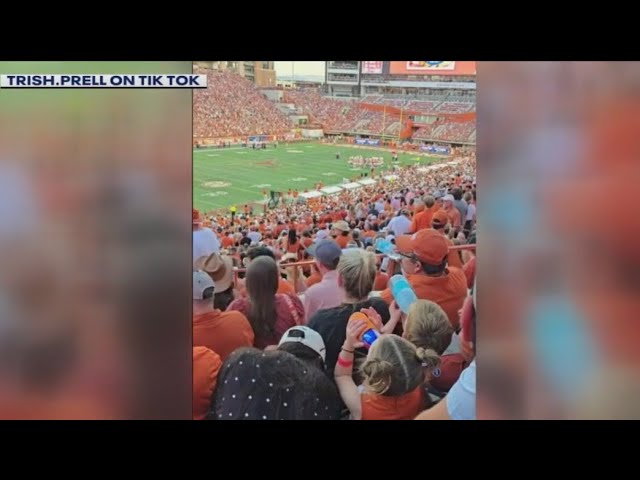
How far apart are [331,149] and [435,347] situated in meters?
1.78

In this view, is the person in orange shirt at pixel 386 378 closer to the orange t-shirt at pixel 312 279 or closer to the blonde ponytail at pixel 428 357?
the blonde ponytail at pixel 428 357

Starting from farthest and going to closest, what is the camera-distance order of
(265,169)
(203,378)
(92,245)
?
(265,169) → (203,378) → (92,245)

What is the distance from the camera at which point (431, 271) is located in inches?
196

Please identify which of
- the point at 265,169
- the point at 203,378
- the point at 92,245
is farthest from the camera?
the point at 265,169

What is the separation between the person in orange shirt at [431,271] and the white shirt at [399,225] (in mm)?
45

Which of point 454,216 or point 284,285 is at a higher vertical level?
point 454,216

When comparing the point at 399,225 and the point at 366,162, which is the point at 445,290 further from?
the point at 366,162

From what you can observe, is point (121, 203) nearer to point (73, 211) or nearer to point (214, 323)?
point (73, 211)

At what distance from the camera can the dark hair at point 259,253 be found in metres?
4.92

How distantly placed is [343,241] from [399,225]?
456 mm

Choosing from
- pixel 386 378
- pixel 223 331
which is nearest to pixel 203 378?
pixel 223 331

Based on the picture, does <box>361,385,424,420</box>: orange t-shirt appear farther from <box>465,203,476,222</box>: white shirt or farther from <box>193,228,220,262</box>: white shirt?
<box>193,228,220,262</box>: white shirt

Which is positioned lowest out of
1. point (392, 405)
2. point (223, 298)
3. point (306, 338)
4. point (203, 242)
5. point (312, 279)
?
point (392, 405)

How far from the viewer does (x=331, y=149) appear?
17.0 feet
